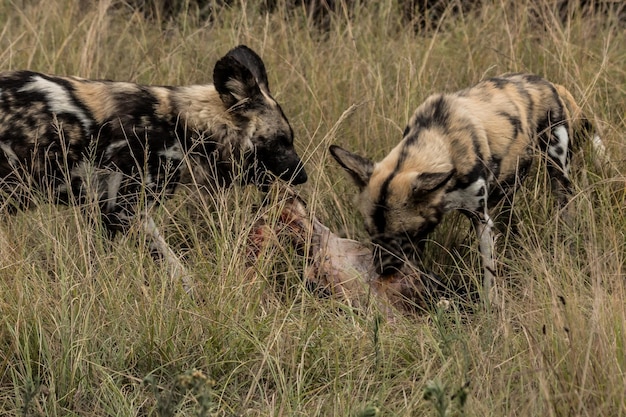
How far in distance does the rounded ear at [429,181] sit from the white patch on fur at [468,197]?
17 cm

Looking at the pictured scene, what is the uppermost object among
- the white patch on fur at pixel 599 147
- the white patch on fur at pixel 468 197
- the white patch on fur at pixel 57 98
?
the white patch on fur at pixel 57 98

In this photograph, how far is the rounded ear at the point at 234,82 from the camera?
3.86 metres

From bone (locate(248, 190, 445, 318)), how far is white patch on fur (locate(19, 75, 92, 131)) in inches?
30.2

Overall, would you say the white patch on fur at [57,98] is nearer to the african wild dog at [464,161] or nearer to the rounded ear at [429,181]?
the african wild dog at [464,161]

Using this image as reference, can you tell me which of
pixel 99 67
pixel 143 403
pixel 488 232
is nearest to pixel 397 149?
pixel 488 232

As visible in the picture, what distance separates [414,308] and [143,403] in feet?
3.95

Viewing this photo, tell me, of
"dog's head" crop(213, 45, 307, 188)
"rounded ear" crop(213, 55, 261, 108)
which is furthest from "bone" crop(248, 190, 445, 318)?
"rounded ear" crop(213, 55, 261, 108)

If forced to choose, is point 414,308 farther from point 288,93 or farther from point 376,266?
point 288,93

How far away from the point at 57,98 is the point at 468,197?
5.27ft

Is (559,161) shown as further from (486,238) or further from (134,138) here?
(134,138)

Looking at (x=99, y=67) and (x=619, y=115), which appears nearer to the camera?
(x=619, y=115)

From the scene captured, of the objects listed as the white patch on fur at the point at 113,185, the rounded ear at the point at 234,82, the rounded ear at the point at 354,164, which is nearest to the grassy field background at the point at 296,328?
the white patch on fur at the point at 113,185

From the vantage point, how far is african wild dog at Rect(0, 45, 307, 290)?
3656mm

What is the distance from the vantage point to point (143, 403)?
2.76 metres
